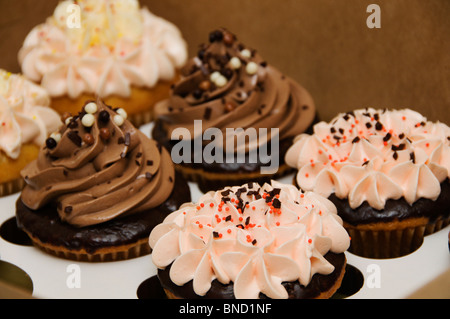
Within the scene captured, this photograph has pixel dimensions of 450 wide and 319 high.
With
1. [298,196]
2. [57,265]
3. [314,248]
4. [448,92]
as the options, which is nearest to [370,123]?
[448,92]

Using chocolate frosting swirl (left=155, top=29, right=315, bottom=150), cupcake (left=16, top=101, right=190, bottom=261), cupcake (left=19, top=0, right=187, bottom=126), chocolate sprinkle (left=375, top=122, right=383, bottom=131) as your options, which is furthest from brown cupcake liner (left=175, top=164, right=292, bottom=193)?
cupcake (left=19, top=0, right=187, bottom=126)

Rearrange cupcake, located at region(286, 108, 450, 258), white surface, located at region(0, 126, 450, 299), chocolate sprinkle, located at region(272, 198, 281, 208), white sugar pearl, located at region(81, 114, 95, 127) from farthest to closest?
white sugar pearl, located at region(81, 114, 95, 127) < cupcake, located at region(286, 108, 450, 258) < white surface, located at region(0, 126, 450, 299) < chocolate sprinkle, located at region(272, 198, 281, 208)

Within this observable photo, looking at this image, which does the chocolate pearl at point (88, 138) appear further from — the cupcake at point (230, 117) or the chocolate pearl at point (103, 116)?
the cupcake at point (230, 117)

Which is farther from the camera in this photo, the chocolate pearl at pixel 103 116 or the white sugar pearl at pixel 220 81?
the white sugar pearl at pixel 220 81

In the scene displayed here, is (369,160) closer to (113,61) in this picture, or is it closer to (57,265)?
(57,265)

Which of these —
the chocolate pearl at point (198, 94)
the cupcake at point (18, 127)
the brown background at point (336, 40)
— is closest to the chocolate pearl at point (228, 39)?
the chocolate pearl at point (198, 94)

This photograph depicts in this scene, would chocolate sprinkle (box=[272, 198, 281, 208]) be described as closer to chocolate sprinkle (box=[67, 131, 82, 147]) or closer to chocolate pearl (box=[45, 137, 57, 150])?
chocolate sprinkle (box=[67, 131, 82, 147])
